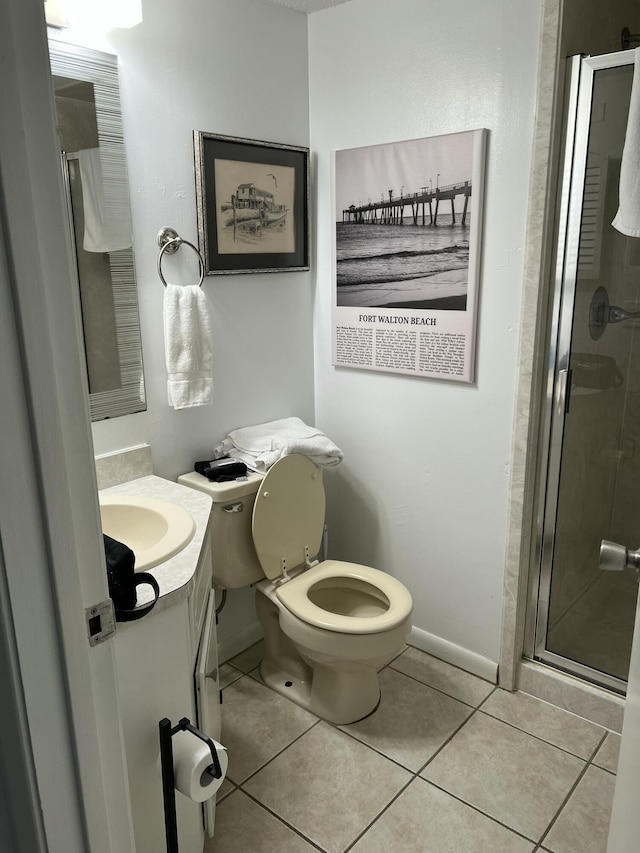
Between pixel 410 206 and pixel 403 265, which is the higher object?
pixel 410 206

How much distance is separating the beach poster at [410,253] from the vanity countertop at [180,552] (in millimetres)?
893

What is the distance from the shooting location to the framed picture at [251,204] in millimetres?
2180

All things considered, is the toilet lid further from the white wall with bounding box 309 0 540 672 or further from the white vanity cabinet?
the white vanity cabinet

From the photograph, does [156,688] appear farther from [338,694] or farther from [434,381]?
[434,381]

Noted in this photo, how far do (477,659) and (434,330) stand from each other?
1.18 meters

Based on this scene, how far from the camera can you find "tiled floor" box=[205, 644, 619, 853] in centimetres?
179

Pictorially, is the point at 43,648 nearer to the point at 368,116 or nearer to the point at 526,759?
the point at 526,759

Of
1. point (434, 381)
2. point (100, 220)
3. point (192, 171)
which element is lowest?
point (434, 381)

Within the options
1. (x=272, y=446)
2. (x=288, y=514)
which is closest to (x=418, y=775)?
(x=288, y=514)

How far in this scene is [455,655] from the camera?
2488mm

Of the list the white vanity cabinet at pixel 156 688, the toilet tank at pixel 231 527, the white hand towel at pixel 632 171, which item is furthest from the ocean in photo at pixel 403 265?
the white vanity cabinet at pixel 156 688

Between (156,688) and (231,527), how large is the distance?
0.85m

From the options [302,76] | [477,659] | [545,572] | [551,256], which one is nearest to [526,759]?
[477,659]

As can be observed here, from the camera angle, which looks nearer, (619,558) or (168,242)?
(619,558)
